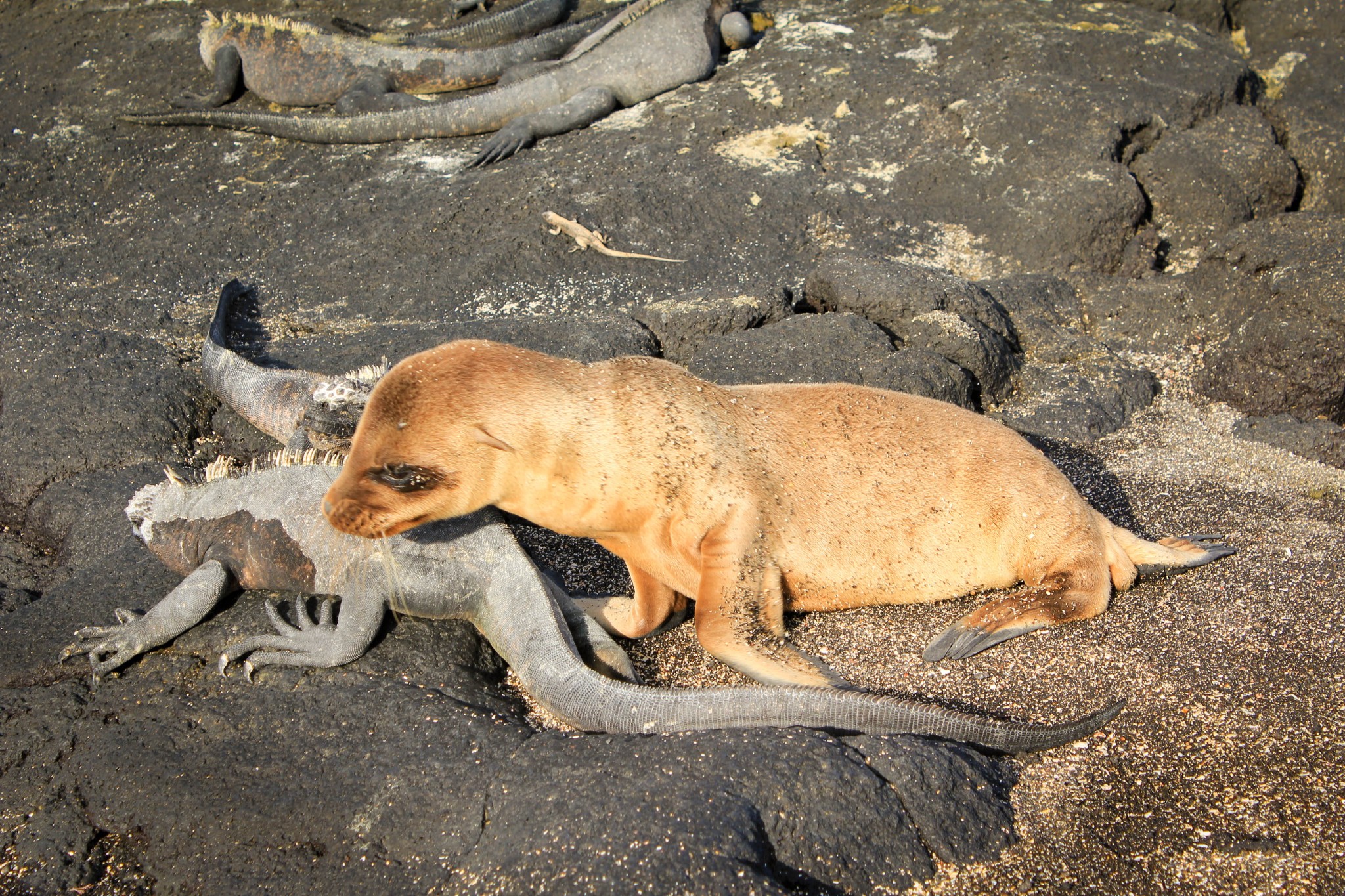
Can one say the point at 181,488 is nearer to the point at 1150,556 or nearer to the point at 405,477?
the point at 405,477

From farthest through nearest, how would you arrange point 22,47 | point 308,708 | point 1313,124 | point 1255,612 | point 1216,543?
1. point 22,47
2. point 1313,124
3. point 1216,543
4. point 1255,612
5. point 308,708

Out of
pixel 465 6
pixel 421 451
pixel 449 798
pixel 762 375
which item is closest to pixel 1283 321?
pixel 762 375

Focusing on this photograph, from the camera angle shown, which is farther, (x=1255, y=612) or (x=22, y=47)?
(x=22, y=47)

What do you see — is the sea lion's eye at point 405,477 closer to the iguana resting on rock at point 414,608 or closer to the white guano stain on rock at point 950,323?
the iguana resting on rock at point 414,608

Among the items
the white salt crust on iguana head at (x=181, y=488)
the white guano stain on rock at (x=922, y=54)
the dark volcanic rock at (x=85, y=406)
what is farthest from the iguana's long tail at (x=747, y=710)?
the white guano stain on rock at (x=922, y=54)

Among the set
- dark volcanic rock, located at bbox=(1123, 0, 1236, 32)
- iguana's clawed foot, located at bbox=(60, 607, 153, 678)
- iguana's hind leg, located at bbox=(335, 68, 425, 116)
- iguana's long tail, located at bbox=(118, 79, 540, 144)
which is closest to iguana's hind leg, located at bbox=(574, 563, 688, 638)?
iguana's clawed foot, located at bbox=(60, 607, 153, 678)

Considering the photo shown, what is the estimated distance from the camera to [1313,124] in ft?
26.2

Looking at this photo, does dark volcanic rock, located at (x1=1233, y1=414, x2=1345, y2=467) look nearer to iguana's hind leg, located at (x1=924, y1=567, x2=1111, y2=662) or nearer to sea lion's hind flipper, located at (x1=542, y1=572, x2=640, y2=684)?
iguana's hind leg, located at (x1=924, y1=567, x2=1111, y2=662)

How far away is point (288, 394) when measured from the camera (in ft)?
17.2

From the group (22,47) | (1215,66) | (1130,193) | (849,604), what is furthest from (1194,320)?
(22,47)

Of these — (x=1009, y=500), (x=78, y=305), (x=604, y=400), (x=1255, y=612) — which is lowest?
(x=78, y=305)

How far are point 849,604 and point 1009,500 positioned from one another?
70cm

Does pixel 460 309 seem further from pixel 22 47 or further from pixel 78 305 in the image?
pixel 22 47

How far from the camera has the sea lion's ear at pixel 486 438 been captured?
10.6 ft
